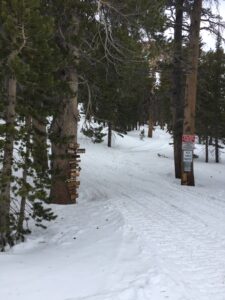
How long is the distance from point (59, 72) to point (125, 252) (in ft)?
20.3

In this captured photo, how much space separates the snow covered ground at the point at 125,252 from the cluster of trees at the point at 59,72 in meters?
0.88

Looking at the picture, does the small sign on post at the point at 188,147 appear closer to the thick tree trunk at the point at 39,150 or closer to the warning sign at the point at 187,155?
the warning sign at the point at 187,155

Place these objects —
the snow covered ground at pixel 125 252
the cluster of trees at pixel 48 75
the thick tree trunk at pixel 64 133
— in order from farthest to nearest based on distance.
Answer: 1. the thick tree trunk at pixel 64 133
2. the cluster of trees at pixel 48 75
3. the snow covered ground at pixel 125 252

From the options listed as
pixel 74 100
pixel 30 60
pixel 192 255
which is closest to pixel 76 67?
pixel 74 100

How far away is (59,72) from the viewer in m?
12.0

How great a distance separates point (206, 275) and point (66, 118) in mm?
7257

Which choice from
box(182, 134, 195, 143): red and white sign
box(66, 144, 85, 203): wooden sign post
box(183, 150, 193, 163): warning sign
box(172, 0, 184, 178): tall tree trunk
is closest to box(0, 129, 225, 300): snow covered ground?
box(66, 144, 85, 203): wooden sign post

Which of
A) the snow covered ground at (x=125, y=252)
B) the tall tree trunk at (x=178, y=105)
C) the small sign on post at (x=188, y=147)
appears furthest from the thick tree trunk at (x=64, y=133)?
the tall tree trunk at (x=178, y=105)

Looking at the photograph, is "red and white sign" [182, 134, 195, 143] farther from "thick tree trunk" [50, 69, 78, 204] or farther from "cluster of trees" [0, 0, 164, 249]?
"thick tree trunk" [50, 69, 78, 204]

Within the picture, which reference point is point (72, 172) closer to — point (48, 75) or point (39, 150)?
point (39, 150)

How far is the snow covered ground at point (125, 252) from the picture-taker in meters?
5.77

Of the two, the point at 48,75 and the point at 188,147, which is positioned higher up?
the point at 48,75

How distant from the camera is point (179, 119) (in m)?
19.4

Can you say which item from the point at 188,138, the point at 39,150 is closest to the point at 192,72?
the point at 188,138
